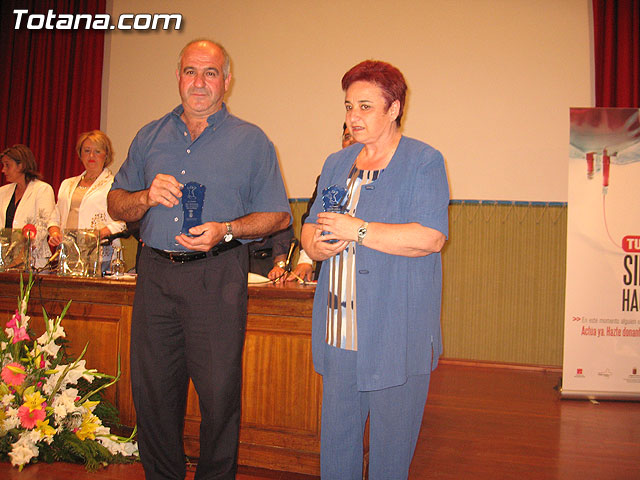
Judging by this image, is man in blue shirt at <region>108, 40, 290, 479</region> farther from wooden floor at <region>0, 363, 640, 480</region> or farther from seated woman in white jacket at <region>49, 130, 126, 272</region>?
seated woman in white jacket at <region>49, 130, 126, 272</region>

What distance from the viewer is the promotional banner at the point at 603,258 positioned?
4223 mm

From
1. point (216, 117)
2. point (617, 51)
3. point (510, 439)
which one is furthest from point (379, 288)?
point (617, 51)

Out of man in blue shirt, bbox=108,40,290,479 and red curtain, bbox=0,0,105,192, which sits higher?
red curtain, bbox=0,0,105,192

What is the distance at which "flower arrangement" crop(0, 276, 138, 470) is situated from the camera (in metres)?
2.40

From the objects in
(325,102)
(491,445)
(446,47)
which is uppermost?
(446,47)

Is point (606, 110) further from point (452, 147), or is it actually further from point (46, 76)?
point (46, 76)

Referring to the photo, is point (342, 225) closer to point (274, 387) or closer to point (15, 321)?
point (274, 387)

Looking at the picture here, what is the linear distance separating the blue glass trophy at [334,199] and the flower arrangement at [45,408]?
1.34 metres

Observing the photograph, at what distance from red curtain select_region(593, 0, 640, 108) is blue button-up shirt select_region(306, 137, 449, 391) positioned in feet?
13.5

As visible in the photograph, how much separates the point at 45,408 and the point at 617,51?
16.8 ft

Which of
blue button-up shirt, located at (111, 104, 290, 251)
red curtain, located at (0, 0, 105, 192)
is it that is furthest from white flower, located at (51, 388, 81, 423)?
red curtain, located at (0, 0, 105, 192)

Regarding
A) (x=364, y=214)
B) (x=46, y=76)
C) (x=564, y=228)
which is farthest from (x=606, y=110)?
(x=46, y=76)

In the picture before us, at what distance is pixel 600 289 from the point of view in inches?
167

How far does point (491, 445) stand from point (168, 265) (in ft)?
7.01
